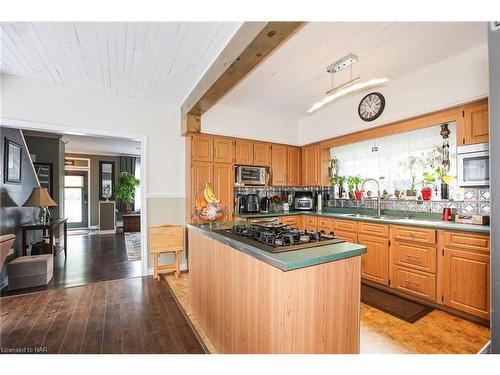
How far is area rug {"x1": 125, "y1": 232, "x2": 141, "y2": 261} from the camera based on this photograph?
182 inches

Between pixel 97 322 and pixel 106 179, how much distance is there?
7008mm

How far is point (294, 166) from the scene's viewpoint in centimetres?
470

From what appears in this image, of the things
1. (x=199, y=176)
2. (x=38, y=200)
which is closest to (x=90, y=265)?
(x=38, y=200)

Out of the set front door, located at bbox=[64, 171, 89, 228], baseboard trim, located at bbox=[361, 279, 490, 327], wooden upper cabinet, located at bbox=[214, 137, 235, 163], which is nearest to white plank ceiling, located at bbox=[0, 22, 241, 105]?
wooden upper cabinet, located at bbox=[214, 137, 235, 163]

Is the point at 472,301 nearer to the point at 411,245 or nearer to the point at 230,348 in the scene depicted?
the point at 411,245

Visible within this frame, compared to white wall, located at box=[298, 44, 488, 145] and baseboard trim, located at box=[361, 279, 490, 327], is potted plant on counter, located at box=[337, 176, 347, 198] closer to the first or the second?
white wall, located at box=[298, 44, 488, 145]

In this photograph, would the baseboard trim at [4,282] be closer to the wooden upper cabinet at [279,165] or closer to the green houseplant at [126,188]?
the wooden upper cabinet at [279,165]

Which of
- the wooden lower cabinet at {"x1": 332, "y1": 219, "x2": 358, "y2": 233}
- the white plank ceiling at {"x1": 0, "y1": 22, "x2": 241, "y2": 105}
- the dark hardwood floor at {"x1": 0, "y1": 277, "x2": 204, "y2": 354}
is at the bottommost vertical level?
the dark hardwood floor at {"x1": 0, "y1": 277, "x2": 204, "y2": 354}

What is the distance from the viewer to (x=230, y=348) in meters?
1.65

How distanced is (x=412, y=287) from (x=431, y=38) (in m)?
2.49

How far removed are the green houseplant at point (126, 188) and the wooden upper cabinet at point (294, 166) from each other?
18.9ft

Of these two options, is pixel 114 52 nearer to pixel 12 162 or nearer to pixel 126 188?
pixel 12 162

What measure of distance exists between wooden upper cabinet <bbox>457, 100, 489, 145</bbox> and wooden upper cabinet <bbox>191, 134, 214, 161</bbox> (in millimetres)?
3105
